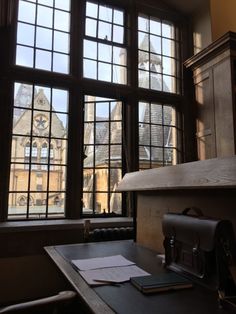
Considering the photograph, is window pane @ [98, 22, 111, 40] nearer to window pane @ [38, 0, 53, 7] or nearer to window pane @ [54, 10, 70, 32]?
window pane @ [54, 10, 70, 32]

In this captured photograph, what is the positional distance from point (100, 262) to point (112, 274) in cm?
22

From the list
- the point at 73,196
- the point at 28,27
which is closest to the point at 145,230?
the point at 73,196

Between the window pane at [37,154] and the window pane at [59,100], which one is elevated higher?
the window pane at [59,100]

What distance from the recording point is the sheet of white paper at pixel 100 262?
137cm

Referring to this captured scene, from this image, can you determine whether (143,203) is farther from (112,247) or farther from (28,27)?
(28,27)

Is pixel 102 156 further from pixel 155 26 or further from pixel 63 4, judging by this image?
pixel 155 26

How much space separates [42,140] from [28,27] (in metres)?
1.19

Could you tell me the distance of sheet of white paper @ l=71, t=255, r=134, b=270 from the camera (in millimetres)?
1372

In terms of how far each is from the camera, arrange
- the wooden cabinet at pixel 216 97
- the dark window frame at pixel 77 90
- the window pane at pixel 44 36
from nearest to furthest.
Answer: the dark window frame at pixel 77 90, the wooden cabinet at pixel 216 97, the window pane at pixel 44 36

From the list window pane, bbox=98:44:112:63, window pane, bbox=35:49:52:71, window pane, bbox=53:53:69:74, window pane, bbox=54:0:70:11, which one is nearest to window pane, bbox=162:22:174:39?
window pane, bbox=98:44:112:63

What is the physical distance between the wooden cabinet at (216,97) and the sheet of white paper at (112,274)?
76.3 inches

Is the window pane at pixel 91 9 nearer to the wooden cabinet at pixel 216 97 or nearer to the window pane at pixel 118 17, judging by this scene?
the window pane at pixel 118 17

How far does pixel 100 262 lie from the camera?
4.75 feet

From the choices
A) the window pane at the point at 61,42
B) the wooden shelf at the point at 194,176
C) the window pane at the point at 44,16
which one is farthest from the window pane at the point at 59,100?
the wooden shelf at the point at 194,176
